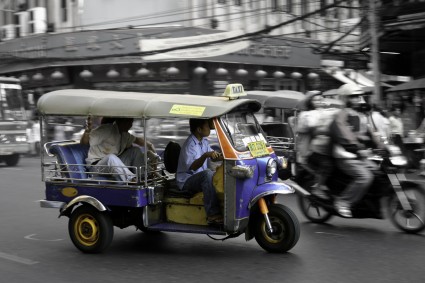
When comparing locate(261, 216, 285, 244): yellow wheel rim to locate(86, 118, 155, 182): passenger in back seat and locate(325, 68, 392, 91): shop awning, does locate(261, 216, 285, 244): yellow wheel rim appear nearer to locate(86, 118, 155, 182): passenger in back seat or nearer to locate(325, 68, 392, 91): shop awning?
locate(86, 118, 155, 182): passenger in back seat

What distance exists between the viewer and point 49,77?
27828mm

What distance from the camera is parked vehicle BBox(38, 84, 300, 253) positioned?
5969 mm

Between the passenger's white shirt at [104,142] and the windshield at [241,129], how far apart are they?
1.41m

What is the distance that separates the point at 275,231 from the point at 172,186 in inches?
51.2

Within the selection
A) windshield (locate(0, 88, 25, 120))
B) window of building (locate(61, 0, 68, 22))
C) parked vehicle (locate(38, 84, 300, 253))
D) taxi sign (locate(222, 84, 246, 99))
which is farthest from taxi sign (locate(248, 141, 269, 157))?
window of building (locate(61, 0, 68, 22))

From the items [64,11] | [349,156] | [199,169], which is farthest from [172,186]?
[64,11]

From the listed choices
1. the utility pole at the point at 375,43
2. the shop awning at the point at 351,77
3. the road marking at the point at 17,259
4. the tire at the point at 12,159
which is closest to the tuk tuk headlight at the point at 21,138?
the tire at the point at 12,159

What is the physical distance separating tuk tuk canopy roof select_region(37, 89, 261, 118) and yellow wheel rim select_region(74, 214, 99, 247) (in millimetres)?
1161

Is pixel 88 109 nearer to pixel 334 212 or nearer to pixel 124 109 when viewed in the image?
pixel 124 109

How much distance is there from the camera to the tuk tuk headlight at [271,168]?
6.18 metres

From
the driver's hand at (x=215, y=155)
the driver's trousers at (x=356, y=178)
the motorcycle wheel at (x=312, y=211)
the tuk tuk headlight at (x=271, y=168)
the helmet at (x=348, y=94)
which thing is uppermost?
the helmet at (x=348, y=94)

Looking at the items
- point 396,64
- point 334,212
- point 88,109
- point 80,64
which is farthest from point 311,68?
point 88,109

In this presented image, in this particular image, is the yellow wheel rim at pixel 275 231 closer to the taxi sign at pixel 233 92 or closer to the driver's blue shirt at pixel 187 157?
the driver's blue shirt at pixel 187 157

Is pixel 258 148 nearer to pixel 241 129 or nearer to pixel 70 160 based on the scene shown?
pixel 241 129
